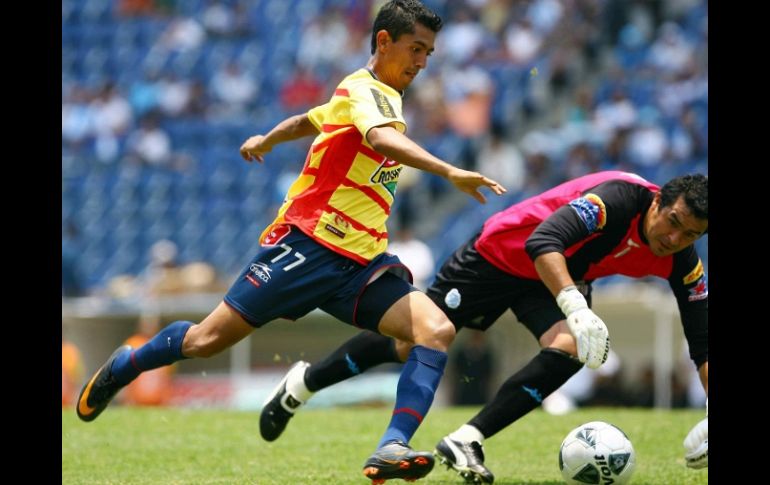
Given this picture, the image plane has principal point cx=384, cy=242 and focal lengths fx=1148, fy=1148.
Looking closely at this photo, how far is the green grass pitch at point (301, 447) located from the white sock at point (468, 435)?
0.25m

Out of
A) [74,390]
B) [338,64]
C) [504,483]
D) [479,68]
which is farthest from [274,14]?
[504,483]

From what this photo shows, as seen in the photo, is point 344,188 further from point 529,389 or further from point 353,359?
point 529,389

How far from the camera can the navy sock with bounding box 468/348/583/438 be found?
670 centimetres

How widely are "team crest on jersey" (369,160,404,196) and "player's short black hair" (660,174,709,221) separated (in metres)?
1.51

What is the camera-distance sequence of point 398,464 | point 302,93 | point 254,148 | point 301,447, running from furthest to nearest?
point 302,93, point 301,447, point 254,148, point 398,464

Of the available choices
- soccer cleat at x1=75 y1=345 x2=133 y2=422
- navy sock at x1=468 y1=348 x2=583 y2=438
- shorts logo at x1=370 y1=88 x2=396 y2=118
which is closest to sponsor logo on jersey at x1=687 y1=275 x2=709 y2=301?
navy sock at x1=468 y1=348 x2=583 y2=438

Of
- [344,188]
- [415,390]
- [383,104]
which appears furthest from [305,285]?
[383,104]

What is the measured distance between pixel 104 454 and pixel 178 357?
1599 millimetres

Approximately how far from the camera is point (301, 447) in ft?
27.0

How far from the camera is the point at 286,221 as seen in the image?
6.31 m

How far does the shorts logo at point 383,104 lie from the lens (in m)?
5.80

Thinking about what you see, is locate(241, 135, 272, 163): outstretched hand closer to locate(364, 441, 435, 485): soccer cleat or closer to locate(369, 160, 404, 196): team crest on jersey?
locate(369, 160, 404, 196): team crest on jersey

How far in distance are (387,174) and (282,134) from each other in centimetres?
94
